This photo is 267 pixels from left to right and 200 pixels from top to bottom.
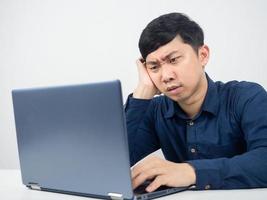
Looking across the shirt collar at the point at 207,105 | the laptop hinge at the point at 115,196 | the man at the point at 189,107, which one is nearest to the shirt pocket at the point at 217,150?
the man at the point at 189,107

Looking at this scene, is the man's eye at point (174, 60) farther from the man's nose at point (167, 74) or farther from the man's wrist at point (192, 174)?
the man's wrist at point (192, 174)

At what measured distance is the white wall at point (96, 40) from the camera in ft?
5.43

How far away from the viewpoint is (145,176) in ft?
2.92

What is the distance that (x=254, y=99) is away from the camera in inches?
44.2

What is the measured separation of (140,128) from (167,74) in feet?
1.03

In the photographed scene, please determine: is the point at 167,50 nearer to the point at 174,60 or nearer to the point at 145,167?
the point at 174,60

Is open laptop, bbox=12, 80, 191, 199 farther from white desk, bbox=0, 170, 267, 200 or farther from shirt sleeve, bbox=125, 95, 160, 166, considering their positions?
shirt sleeve, bbox=125, 95, 160, 166

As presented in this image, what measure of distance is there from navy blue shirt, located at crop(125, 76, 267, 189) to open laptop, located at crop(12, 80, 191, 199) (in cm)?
14

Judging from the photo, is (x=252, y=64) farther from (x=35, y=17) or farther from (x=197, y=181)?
(x=35, y=17)

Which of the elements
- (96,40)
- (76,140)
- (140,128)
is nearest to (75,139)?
(76,140)

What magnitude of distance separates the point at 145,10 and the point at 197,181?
1.13 meters

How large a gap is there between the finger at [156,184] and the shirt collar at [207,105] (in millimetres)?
413

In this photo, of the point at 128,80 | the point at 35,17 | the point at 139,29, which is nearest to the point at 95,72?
the point at 128,80

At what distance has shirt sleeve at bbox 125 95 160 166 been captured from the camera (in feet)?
4.17
